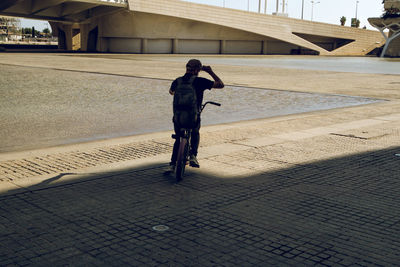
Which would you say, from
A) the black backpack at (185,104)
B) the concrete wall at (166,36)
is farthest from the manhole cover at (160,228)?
the concrete wall at (166,36)

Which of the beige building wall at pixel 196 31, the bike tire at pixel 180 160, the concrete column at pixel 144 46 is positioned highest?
the beige building wall at pixel 196 31

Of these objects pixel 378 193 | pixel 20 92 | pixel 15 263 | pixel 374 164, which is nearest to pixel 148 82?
pixel 20 92

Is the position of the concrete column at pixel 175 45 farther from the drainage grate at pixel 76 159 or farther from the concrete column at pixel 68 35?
the drainage grate at pixel 76 159

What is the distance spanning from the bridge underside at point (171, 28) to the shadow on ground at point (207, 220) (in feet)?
173

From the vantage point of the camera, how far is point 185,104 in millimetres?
5980

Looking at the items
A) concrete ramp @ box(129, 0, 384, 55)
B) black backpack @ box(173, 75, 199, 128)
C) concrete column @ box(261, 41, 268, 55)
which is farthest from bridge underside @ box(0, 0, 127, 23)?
black backpack @ box(173, 75, 199, 128)

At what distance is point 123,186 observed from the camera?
5.81 m

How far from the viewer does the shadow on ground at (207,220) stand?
3.89 meters

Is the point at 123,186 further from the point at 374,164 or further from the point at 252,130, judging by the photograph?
the point at 252,130

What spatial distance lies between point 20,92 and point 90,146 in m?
8.38

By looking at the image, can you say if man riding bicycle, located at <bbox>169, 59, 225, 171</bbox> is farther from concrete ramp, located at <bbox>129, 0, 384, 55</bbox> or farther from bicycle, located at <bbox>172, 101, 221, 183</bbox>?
concrete ramp, located at <bbox>129, 0, 384, 55</bbox>

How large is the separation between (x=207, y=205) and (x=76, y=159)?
2674 millimetres

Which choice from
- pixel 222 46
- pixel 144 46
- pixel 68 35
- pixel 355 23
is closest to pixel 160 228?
pixel 144 46

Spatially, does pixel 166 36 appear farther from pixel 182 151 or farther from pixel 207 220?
pixel 207 220
